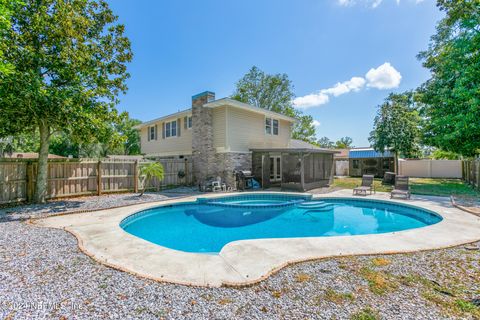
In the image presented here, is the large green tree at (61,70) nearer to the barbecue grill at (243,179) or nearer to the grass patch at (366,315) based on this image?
the barbecue grill at (243,179)

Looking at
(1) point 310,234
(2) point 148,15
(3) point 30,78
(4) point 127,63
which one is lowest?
(1) point 310,234

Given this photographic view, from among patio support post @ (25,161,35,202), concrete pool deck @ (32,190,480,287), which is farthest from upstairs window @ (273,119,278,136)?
patio support post @ (25,161,35,202)

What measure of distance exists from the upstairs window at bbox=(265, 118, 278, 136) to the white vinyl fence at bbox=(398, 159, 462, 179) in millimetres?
17123

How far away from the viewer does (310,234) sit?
754cm

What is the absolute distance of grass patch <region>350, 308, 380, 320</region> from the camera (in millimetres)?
2697

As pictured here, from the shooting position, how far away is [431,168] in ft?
82.3

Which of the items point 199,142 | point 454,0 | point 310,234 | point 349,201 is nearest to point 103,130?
point 199,142

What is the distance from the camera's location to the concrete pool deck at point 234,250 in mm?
3822

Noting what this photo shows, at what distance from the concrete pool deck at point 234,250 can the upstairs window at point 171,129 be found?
Result: 12.9 metres

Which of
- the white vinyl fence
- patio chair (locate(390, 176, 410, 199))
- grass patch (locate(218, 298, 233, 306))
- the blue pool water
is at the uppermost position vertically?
the white vinyl fence

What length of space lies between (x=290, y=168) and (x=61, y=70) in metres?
16.1

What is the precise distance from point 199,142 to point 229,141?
235 cm

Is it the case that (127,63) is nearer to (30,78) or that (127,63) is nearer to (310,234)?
(30,78)

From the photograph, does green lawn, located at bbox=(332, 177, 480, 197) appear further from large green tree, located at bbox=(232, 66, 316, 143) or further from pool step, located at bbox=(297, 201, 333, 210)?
large green tree, located at bbox=(232, 66, 316, 143)
